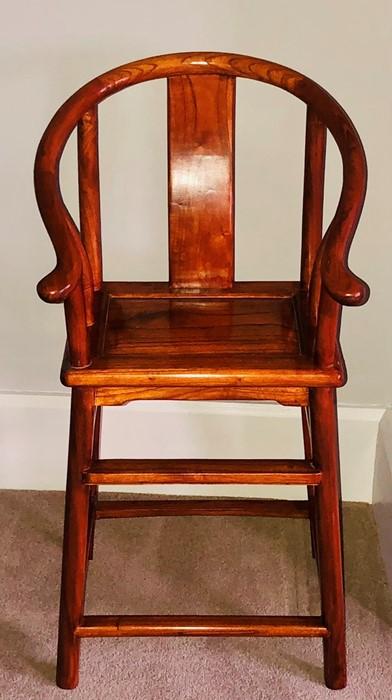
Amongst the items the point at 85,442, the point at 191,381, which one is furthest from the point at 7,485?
the point at 191,381

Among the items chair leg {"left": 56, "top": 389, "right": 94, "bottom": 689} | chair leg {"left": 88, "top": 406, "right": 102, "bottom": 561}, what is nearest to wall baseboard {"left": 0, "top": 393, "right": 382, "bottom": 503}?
chair leg {"left": 88, "top": 406, "right": 102, "bottom": 561}

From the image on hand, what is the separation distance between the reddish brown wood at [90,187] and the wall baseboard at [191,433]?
411mm

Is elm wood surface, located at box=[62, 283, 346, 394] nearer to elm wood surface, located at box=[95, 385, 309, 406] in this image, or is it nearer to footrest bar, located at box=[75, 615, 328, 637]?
elm wood surface, located at box=[95, 385, 309, 406]

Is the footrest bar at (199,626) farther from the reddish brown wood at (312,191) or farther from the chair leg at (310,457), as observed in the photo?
the reddish brown wood at (312,191)

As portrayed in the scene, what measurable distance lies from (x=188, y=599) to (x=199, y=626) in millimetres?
249

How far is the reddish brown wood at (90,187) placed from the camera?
47.8 inches

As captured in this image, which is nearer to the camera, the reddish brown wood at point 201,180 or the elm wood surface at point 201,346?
the elm wood surface at point 201,346

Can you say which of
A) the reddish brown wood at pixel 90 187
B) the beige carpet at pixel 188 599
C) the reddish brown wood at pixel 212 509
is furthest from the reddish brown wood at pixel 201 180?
the beige carpet at pixel 188 599

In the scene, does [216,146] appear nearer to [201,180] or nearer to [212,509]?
[201,180]

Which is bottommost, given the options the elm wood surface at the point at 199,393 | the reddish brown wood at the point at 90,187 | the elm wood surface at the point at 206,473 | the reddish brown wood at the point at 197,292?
the elm wood surface at the point at 206,473

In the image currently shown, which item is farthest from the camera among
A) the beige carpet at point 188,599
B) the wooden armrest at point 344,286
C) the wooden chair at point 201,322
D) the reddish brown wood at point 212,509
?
the reddish brown wood at point 212,509

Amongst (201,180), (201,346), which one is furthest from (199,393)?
(201,180)

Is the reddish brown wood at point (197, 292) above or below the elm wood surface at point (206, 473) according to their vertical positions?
above

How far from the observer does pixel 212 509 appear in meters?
1.45
